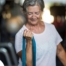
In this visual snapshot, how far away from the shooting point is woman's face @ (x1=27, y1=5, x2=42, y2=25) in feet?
7.88

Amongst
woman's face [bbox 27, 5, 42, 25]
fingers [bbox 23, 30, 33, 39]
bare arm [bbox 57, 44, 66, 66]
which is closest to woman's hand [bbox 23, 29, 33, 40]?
fingers [bbox 23, 30, 33, 39]

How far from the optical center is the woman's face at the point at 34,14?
2400 millimetres

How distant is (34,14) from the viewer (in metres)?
2.42

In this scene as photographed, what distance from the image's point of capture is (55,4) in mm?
3947

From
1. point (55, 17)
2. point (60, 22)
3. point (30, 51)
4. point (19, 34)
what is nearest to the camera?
point (30, 51)

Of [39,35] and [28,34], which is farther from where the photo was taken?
[39,35]

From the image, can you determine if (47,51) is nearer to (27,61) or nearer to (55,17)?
(27,61)

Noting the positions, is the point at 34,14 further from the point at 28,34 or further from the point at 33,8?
the point at 28,34

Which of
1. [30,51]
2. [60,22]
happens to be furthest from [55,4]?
[30,51]

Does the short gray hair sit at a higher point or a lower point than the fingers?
higher

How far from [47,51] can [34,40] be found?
0.17 metres

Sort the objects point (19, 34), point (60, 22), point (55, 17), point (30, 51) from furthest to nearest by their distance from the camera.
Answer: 1. point (60, 22)
2. point (55, 17)
3. point (19, 34)
4. point (30, 51)

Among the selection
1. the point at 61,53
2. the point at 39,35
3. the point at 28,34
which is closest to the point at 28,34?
the point at 28,34

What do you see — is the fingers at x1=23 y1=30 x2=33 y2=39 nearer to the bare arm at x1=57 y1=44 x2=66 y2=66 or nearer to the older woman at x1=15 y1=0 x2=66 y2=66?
the older woman at x1=15 y1=0 x2=66 y2=66
